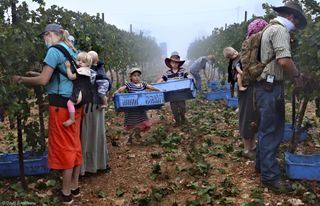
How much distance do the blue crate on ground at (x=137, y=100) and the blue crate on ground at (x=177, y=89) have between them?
96 cm

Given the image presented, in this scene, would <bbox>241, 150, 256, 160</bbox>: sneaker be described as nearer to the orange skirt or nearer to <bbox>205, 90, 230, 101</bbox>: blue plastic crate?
the orange skirt

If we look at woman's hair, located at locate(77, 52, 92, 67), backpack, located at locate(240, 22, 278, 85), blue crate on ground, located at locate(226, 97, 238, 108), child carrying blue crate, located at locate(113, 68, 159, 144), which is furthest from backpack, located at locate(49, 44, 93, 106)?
blue crate on ground, located at locate(226, 97, 238, 108)

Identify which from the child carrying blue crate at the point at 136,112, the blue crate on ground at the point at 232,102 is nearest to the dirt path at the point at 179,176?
the child carrying blue crate at the point at 136,112

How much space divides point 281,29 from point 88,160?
299cm

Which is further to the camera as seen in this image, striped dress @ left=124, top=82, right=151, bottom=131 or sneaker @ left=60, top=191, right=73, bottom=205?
striped dress @ left=124, top=82, right=151, bottom=131

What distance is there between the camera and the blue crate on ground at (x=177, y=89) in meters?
7.30

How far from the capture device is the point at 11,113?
3922mm

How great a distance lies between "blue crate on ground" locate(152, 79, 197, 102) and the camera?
7297 millimetres

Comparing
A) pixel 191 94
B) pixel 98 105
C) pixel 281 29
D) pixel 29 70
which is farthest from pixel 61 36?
pixel 191 94

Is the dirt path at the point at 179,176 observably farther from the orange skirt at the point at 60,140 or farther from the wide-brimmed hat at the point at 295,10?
the wide-brimmed hat at the point at 295,10

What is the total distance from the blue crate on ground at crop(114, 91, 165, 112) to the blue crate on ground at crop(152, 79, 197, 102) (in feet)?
3.16

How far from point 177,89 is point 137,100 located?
134cm

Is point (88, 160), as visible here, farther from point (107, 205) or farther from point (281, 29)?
point (281, 29)

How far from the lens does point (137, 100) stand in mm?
6258
